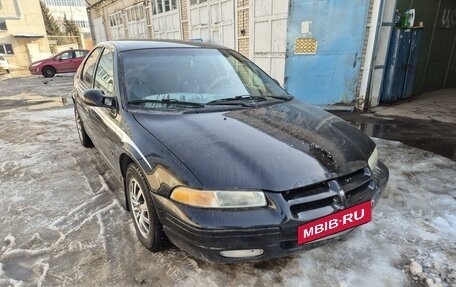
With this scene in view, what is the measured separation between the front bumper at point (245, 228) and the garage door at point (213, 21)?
25.3ft

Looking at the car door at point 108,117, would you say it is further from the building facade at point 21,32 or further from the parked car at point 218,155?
the building facade at point 21,32

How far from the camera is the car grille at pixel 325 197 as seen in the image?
5.72ft

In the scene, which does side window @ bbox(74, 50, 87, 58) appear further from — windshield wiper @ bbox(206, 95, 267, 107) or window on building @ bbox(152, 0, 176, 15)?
windshield wiper @ bbox(206, 95, 267, 107)

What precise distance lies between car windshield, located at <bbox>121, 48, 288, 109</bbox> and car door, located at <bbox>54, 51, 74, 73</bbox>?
53.8 feet

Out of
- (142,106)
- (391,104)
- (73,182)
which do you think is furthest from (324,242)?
(391,104)

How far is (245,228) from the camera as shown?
5.56ft

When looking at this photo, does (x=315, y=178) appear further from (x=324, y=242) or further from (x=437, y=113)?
(x=437, y=113)

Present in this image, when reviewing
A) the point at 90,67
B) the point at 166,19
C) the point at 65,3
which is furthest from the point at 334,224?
the point at 65,3

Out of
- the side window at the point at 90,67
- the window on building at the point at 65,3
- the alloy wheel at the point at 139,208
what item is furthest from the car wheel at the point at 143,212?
the window on building at the point at 65,3

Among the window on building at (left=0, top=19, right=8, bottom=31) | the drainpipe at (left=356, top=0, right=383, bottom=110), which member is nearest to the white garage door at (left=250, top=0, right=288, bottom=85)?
the drainpipe at (left=356, top=0, right=383, bottom=110)

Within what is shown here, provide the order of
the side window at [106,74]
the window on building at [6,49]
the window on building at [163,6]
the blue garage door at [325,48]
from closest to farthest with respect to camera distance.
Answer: the side window at [106,74]
the blue garage door at [325,48]
the window on building at [163,6]
the window on building at [6,49]

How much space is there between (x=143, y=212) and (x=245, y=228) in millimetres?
917

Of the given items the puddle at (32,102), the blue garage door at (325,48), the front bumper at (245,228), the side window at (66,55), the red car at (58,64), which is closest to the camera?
the front bumper at (245,228)

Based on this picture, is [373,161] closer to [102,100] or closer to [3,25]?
[102,100]
